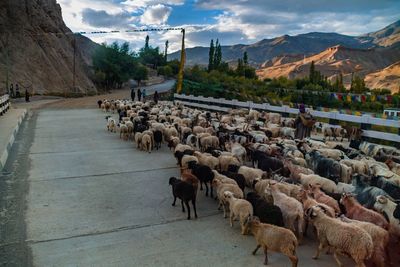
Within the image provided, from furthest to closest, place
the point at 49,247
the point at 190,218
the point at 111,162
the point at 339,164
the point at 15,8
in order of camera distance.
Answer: the point at 15,8 → the point at 111,162 → the point at 339,164 → the point at 190,218 → the point at 49,247

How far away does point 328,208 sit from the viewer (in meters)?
5.98

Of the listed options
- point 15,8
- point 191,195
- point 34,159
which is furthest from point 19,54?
point 191,195

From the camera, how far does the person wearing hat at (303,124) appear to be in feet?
46.4

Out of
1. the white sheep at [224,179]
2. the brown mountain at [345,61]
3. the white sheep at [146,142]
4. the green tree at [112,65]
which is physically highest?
the brown mountain at [345,61]

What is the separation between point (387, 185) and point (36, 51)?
5485cm

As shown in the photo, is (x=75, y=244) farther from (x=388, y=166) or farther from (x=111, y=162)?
(x=388, y=166)

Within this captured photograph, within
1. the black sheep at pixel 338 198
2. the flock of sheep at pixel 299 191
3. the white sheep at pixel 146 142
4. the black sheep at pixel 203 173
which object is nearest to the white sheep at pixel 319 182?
the flock of sheep at pixel 299 191

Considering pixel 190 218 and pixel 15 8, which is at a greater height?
pixel 15 8

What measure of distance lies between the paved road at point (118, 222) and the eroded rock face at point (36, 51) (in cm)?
3863

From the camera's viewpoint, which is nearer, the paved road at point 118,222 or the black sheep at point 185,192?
the paved road at point 118,222

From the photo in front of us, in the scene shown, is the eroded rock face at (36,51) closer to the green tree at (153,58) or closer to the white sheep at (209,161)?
the white sheep at (209,161)

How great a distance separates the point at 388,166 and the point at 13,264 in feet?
26.5

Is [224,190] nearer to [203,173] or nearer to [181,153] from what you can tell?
[203,173]

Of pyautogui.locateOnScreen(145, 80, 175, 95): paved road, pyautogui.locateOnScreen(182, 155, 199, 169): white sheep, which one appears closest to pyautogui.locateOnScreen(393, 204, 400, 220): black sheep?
pyautogui.locateOnScreen(182, 155, 199, 169): white sheep
